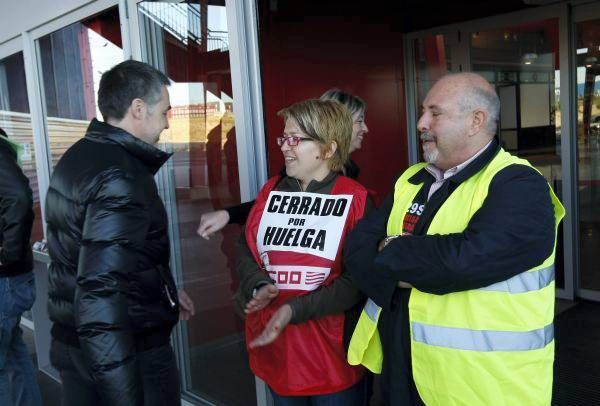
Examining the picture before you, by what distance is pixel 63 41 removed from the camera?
382 cm

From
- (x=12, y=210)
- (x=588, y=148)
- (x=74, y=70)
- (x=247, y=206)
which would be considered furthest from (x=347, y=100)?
(x=588, y=148)

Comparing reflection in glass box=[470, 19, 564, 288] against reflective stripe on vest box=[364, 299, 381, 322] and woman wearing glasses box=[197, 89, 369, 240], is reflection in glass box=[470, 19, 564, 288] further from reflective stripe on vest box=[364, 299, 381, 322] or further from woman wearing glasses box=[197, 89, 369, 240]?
reflective stripe on vest box=[364, 299, 381, 322]

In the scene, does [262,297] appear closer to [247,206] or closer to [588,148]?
[247,206]

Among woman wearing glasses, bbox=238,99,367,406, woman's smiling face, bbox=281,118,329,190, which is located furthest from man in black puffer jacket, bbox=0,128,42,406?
woman's smiling face, bbox=281,118,329,190

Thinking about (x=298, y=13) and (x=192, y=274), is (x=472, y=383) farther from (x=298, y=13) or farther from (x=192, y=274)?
(x=298, y=13)

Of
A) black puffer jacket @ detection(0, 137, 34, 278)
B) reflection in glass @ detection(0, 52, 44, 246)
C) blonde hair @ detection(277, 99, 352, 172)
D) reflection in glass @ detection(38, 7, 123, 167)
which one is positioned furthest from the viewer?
reflection in glass @ detection(0, 52, 44, 246)

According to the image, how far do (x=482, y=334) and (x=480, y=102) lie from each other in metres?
0.62

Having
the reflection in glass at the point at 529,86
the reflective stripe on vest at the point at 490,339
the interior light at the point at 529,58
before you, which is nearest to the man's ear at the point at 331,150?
the reflective stripe on vest at the point at 490,339

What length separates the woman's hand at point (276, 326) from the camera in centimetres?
174

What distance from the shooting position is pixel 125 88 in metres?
1.84

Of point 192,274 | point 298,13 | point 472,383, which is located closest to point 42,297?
point 192,274

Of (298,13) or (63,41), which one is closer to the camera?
(63,41)

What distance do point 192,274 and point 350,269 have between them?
176 centimetres

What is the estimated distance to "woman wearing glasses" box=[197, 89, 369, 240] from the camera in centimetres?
212
